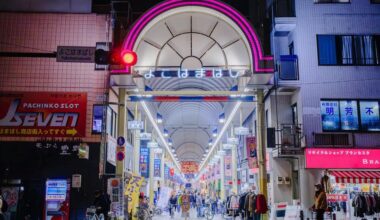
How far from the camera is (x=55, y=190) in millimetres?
16969

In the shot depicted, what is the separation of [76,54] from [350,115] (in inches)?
518

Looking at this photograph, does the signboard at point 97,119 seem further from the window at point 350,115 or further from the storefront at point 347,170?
the window at point 350,115

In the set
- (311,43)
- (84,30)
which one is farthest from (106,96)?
(311,43)

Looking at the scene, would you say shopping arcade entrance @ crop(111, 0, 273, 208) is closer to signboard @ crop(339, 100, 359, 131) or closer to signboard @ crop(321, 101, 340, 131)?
signboard @ crop(321, 101, 340, 131)

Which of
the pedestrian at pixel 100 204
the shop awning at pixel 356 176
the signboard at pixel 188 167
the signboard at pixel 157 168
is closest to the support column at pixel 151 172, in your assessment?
the signboard at pixel 157 168

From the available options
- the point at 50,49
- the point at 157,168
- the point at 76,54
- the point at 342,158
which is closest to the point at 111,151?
the point at 50,49

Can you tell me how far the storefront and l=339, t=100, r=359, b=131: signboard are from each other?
1289 mm

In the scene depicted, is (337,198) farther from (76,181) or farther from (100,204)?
(76,181)

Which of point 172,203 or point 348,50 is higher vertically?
point 348,50

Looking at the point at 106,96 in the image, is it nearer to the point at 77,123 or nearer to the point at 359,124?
the point at 77,123

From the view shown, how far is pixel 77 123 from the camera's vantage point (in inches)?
692

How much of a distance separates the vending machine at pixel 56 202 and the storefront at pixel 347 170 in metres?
10.1

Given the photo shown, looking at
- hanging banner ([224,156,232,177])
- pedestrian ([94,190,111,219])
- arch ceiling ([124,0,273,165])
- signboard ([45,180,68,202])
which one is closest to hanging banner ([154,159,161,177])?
hanging banner ([224,156,232,177])

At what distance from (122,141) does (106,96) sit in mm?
2038
